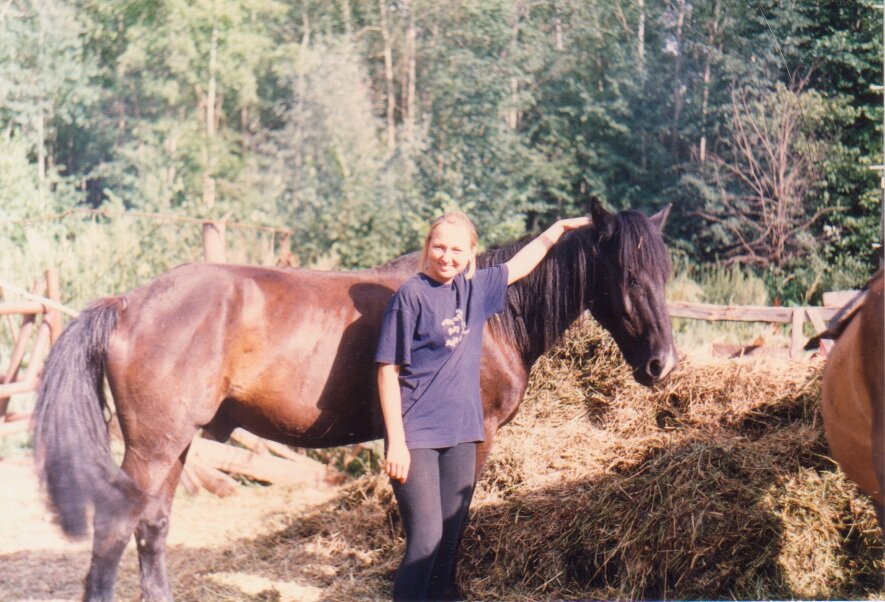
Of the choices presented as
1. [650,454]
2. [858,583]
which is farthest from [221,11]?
[858,583]

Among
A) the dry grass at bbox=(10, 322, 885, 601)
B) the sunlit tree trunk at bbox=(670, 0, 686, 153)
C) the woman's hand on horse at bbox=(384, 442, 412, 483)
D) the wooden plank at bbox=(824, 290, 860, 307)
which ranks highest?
the sunlit tree trunk at bbox=(670, 0, 686, 153)

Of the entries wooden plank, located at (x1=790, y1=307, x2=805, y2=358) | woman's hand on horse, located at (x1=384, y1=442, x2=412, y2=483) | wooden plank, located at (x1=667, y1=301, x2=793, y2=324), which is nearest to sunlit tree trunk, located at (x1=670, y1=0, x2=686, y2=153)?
wooden plank, located at (x1=667, y1=301, x2=793, y2=324)

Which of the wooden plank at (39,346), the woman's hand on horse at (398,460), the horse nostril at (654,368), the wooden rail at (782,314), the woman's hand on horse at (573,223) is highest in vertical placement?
the woman's hand on horse at (573,223)

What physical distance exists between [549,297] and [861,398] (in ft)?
4.32

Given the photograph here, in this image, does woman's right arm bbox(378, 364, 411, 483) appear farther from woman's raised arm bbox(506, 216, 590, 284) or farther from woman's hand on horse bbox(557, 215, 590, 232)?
woman's hand on horse bbox(557, 215, 590, 232)

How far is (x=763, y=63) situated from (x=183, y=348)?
4.68 metres

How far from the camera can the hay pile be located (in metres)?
3.56

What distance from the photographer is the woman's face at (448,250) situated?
258 cm

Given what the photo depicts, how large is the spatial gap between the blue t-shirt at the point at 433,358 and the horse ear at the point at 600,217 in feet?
2.70

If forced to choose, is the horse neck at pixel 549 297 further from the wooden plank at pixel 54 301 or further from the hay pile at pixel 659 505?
the wooden plank at pixel 54 301

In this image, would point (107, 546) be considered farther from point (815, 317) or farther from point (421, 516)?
point (815, 317)

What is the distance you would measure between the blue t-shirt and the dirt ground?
1538 millimetres

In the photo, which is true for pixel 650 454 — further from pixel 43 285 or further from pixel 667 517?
pixel 43 285

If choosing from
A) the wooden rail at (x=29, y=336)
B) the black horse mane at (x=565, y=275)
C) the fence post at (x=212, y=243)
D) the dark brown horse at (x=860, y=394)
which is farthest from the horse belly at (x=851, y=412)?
the wooden rail at (x=29, y=336)
